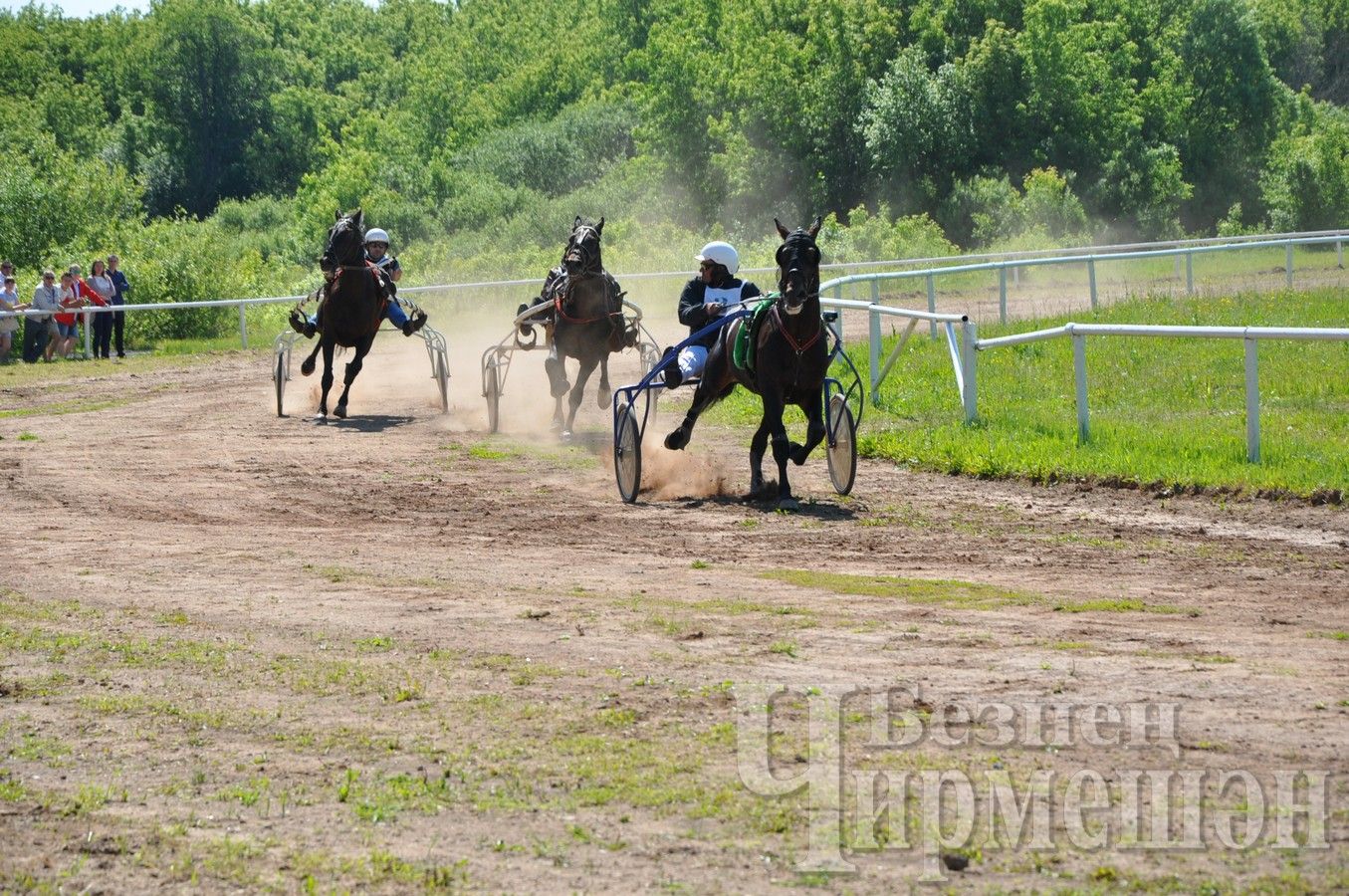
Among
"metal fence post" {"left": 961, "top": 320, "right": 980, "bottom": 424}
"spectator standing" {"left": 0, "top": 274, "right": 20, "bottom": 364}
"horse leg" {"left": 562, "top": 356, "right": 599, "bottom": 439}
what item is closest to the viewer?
"metal fence post" {"left": 961, "top": 320, "right": 980, "bottom": 424}

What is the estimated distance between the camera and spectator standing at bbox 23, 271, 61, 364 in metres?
27.2

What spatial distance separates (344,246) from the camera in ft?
61.5

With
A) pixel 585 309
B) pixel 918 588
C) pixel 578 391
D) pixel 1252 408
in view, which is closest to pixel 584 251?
pixel 585 309

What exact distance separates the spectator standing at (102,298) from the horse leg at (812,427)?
64.1ft

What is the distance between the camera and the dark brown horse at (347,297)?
61.5 ft

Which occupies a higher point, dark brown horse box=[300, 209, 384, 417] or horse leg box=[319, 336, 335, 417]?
dark brown horse box=[300, 209, 384, 417]

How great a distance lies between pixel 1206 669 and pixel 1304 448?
6.25 m

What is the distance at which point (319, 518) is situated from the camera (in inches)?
479

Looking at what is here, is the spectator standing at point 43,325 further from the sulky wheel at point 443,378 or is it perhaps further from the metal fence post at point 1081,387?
the metal fence post at point 1081,387

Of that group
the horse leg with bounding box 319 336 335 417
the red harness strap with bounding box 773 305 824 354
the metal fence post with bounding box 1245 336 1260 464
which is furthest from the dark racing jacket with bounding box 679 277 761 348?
the horse leg with bounding box 319 336 335 417

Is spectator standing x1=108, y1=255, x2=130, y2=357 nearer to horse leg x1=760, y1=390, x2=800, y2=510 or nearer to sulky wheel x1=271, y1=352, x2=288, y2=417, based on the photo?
sulky wheel x1=271, y1=352, x2=288, y2=417

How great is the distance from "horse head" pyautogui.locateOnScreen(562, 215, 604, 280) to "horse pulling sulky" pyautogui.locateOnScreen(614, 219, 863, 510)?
3.31 m

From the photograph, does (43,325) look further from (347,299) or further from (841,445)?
(841,445)

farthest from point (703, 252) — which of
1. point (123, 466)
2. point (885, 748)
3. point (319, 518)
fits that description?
point (885, 748)
